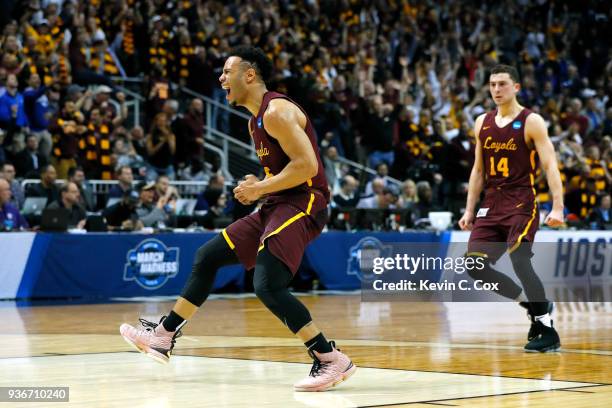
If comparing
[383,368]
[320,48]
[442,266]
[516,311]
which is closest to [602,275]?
[442,266]

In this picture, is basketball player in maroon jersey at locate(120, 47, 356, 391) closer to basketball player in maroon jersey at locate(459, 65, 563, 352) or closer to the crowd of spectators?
basketball player in maroon jersey at locate(459, 65, 563, 352)

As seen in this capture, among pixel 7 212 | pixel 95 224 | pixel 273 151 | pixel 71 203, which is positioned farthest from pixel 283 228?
pixel 71 203

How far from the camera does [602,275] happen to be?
65.5ft

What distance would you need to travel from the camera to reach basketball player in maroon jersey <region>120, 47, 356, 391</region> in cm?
696

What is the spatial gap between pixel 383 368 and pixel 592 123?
67.8ft

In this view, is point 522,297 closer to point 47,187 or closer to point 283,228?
point 283,228

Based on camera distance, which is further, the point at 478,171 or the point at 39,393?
the point at 478,171

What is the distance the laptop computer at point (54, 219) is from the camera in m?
15.6

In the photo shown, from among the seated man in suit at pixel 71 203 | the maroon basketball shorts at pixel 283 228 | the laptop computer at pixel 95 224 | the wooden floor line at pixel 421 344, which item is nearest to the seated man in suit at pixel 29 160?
the seated man in suit at pixel 71 203

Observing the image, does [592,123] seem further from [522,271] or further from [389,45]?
[522,271]

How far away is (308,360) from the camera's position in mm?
8523

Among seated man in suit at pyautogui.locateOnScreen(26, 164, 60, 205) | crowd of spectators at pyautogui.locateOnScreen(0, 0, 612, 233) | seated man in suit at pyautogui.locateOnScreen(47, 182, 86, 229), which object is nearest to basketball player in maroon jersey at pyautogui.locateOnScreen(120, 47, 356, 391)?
seated man in suit at pyautogui.locateOnScreen(47, 182, 86, 229)

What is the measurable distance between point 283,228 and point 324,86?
16.8 m

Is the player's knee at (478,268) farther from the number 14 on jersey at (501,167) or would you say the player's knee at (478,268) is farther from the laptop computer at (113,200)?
the laptop computer at (113,200)
